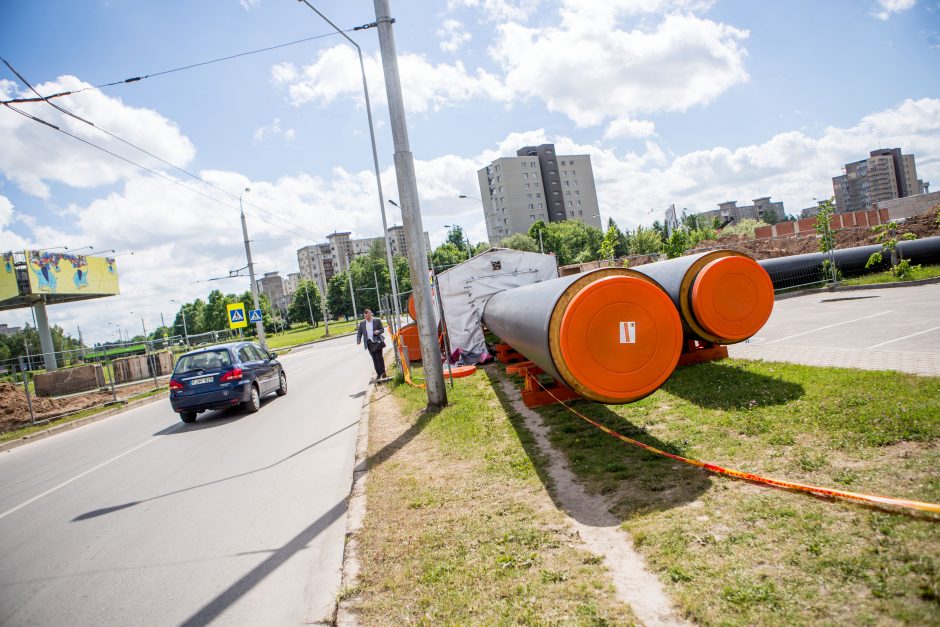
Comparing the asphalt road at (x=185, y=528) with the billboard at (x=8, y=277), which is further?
the billboard at (x=8, y=277)

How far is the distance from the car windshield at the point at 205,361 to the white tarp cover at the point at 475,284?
19.0 feet

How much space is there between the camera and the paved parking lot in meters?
7.16

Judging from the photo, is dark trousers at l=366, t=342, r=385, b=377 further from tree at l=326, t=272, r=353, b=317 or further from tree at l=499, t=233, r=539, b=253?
tree at l=326, t=272, r=353, b=317

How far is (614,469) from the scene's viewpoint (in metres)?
4.84

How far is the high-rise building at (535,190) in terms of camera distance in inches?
3944

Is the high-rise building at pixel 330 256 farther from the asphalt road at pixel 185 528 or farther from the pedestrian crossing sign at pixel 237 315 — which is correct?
the asphalt road at pixel 185 528

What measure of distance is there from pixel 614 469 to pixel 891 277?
1736 cm

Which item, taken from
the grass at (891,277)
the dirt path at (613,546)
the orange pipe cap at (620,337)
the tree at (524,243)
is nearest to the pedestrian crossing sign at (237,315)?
the dirt path at (613,546)

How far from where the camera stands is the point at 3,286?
30359mm

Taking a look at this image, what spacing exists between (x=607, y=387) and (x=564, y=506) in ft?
4.54

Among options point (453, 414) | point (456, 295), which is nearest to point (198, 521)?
point (453, 414)

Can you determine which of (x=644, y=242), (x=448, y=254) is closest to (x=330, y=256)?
(x=448, y=254)

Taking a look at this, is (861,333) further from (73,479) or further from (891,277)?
(73,479)

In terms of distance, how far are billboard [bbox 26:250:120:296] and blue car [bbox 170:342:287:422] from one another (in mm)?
28452
